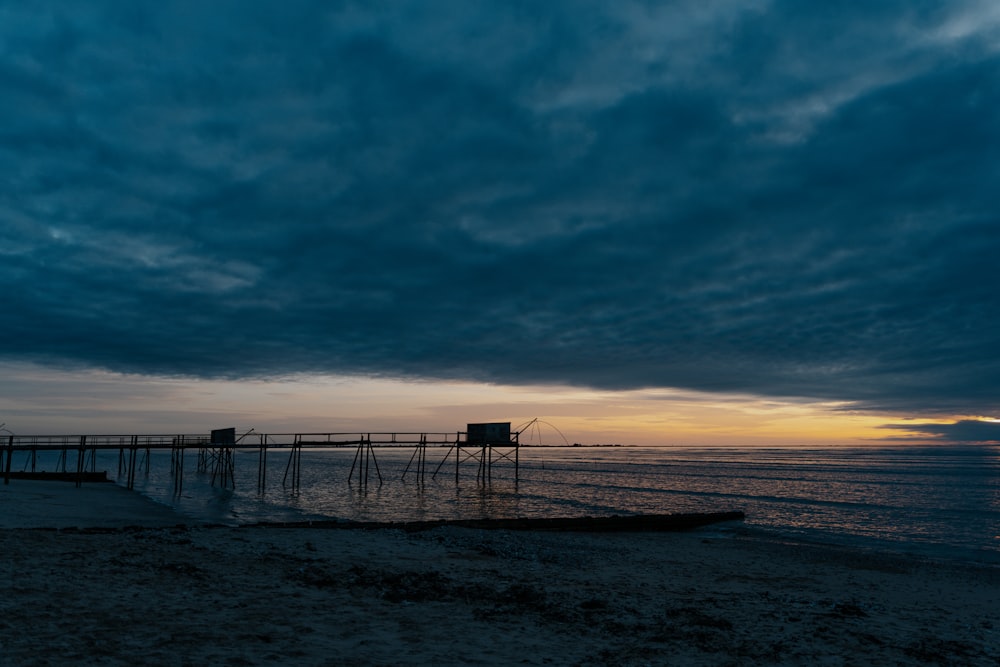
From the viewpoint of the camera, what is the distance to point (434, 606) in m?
12.7

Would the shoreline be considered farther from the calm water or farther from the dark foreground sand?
the calm water

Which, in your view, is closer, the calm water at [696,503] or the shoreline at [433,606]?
the shoreline at [433,606]

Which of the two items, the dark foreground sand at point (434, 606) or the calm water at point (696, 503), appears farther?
the calm water at point (696, 503)

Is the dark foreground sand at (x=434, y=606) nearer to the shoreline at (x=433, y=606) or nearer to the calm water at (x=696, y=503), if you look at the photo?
the shoreline at (x=433, y=606)

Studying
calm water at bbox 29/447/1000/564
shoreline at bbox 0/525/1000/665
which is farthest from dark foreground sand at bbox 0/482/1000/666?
calm water at bbox 29/447/1000/564

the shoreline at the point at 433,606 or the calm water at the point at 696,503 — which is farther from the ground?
the shoreline at the point at 433,606

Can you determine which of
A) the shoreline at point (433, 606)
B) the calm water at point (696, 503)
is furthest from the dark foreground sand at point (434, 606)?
the calm water at point (696, 503)

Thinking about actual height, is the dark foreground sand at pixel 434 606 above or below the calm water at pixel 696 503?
above

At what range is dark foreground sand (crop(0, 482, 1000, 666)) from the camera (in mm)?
9602

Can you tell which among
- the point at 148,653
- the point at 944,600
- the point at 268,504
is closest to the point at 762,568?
the point at 944,600

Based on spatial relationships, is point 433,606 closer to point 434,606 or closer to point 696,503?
point 434,606

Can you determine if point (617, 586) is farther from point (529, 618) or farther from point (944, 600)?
point (944, 600)

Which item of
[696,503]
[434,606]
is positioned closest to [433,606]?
[434,606]

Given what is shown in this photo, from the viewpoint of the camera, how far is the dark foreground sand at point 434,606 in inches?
378
